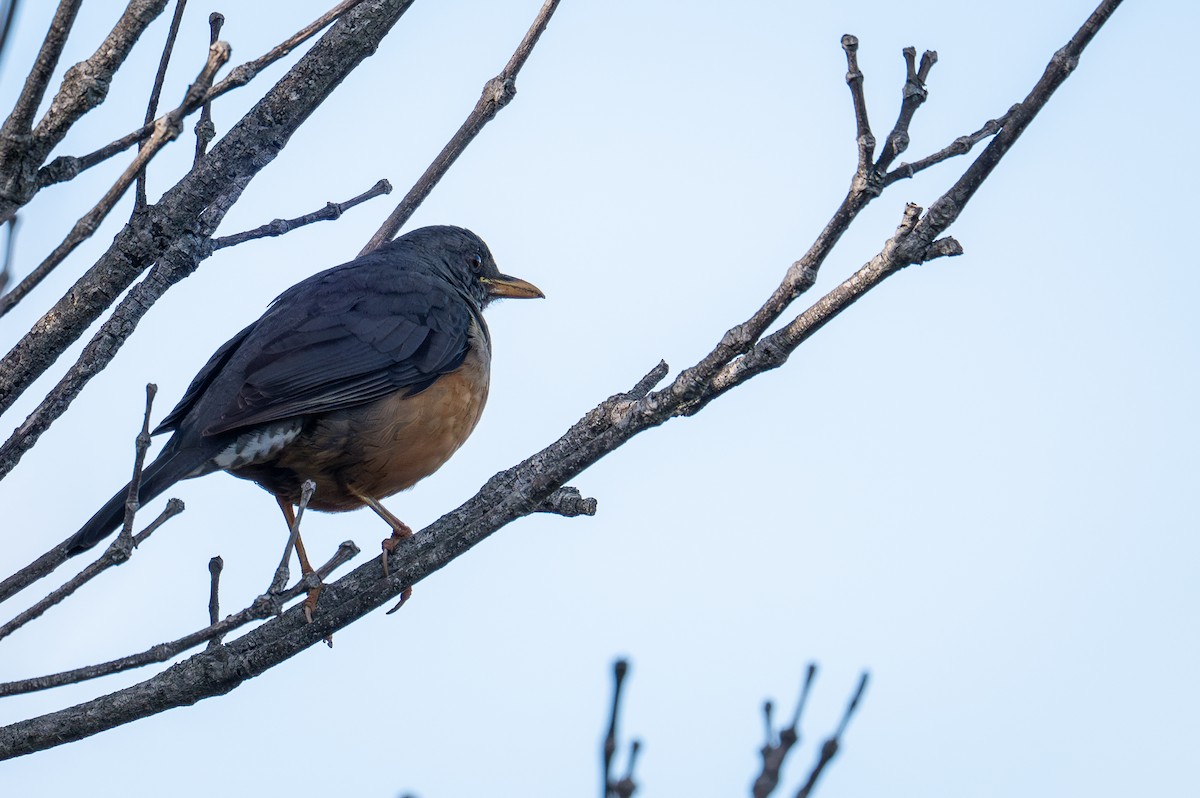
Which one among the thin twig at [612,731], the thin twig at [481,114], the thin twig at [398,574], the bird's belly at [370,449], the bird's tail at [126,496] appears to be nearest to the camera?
the thin twig at [612,731]

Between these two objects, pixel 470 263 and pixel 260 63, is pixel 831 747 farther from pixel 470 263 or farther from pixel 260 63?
pixel 470 263

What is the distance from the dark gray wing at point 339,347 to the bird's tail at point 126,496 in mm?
243

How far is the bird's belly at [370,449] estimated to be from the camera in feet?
20.3

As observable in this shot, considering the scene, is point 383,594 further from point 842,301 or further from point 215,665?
point 842,301

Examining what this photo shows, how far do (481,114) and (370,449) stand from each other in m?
1.95

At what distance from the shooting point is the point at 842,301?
3.33m

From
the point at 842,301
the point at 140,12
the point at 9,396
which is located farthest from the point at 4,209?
the point at 842,301

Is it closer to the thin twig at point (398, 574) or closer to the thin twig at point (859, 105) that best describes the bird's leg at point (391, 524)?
the thin twig at point (398, 574)

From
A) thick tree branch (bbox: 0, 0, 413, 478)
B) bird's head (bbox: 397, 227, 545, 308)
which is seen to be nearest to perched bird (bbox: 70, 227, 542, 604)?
bird's head (bbox: 397, 227, 545, 308)

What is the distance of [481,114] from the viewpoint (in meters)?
5.07

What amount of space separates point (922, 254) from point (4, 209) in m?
2.31

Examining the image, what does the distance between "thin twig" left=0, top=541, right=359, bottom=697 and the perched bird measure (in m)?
1.80

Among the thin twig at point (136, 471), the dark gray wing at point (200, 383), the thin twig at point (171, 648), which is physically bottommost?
the thin twig at point (171, 648)

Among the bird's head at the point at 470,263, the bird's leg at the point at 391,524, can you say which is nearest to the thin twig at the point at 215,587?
the bird's leg at the point at 391,524
